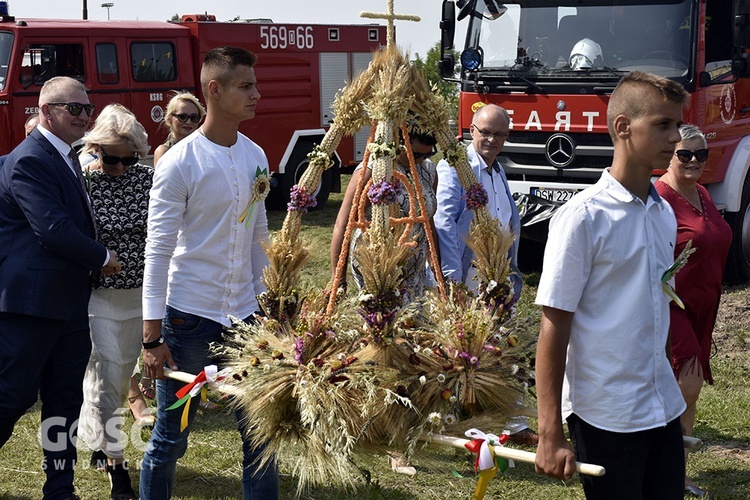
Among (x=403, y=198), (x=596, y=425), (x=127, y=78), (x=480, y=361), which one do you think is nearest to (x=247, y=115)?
(x=403, y=198)

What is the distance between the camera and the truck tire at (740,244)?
28.8 feet

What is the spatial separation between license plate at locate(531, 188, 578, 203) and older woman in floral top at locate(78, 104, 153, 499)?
4698mm

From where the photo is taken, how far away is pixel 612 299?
105 inches

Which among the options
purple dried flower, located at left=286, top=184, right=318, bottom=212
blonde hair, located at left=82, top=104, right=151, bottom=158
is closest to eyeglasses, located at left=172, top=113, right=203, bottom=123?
blonde hair, located at left=82, top=104, right=151, bottom=158

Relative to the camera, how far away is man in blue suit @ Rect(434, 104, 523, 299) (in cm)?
461

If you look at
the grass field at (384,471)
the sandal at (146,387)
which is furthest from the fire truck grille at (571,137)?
the sandal at (146,387)

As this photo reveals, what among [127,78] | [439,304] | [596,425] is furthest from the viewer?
[127,78]

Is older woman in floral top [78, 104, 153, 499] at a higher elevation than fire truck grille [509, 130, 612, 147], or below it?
below

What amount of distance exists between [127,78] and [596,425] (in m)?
10.8

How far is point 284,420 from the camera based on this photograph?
10.5 ft

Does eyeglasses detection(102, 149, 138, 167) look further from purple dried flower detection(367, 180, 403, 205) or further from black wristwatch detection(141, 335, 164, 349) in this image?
purple dried flower detection(367, 180, 403, 205)

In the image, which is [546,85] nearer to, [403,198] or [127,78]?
[403,198]

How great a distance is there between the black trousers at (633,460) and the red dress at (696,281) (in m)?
1.51

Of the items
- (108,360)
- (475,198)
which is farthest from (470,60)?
(475,198)
